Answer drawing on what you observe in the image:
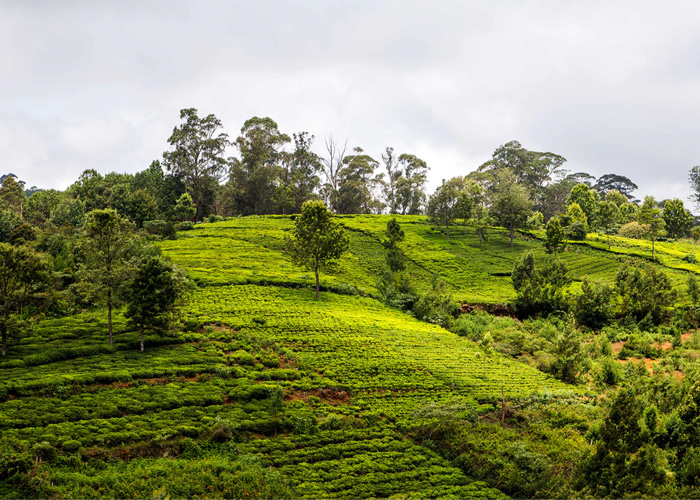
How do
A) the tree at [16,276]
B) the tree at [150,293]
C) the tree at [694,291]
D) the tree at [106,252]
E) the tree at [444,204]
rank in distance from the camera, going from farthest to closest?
the tree at [444,204], the tree at [694,291], the tree at [150,293], the tree at [106,252], the tree at [16,276]

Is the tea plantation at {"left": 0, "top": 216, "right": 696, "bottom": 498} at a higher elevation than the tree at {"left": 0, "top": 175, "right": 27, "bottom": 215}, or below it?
below

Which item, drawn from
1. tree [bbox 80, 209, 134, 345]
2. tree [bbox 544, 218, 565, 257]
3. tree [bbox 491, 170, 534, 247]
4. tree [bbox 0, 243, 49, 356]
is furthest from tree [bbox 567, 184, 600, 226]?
tree [bbox 0, 243, 49, 356]

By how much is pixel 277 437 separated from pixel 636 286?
49202 mm

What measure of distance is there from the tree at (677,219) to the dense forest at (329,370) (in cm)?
2827

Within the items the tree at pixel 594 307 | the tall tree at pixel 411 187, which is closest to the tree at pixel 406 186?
the tall tree at pixel 411 187

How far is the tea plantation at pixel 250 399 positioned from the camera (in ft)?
67.5

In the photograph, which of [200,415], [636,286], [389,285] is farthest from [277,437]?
[636,286]

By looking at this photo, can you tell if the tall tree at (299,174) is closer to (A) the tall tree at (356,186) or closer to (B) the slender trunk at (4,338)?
(A) the tall tree at (356,186)

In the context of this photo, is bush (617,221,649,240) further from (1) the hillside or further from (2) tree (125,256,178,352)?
(2) tree (125,256,178,352)

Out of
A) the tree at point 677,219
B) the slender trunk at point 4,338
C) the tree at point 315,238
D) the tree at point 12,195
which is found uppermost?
the tree at point 12,195

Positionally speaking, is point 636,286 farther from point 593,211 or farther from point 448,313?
point 593,211

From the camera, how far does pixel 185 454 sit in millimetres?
22609

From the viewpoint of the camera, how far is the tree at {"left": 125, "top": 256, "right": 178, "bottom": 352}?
3391cm

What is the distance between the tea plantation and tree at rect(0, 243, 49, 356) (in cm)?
304
